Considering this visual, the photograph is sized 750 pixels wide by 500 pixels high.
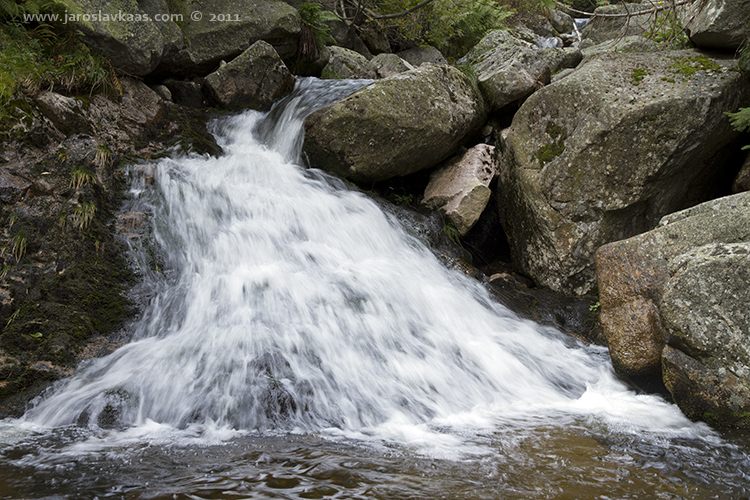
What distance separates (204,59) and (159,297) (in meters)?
5.89

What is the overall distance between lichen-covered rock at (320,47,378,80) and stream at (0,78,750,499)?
4.73 m

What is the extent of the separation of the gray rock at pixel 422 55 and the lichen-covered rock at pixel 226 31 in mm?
5486

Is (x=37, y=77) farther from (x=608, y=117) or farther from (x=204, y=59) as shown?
(x=608, y=117)

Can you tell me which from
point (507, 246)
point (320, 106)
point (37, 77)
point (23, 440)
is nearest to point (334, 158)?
point (320, 106)

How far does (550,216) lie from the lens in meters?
6.55

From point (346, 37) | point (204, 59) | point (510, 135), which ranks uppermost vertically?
point (346, 37)

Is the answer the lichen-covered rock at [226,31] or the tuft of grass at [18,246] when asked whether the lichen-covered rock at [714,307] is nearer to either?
the tuft of grass at [18,246]

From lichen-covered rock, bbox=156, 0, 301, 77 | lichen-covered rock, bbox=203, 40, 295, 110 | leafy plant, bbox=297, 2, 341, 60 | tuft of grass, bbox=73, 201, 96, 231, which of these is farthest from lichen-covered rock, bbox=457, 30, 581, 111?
tuft of grass, bbox=73, 201, 96, 231

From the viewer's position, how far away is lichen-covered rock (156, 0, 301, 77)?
857 cm

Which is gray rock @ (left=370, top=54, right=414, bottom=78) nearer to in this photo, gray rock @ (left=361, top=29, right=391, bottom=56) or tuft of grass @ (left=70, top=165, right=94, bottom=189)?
gray rock @ (left=361, top=29, right=391, bottom=56)

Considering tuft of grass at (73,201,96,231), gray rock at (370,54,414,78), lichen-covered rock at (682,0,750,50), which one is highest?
gray rock at (370,54,414,78)

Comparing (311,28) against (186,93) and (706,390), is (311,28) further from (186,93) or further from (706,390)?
(706,390)

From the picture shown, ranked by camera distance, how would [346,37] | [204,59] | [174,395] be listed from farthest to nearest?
[346,37] < [204,59] < [174,395]

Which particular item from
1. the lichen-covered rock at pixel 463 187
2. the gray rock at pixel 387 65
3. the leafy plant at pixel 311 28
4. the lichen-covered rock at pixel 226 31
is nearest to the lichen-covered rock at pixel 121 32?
the lichen-covered rock at pixel 226 31
